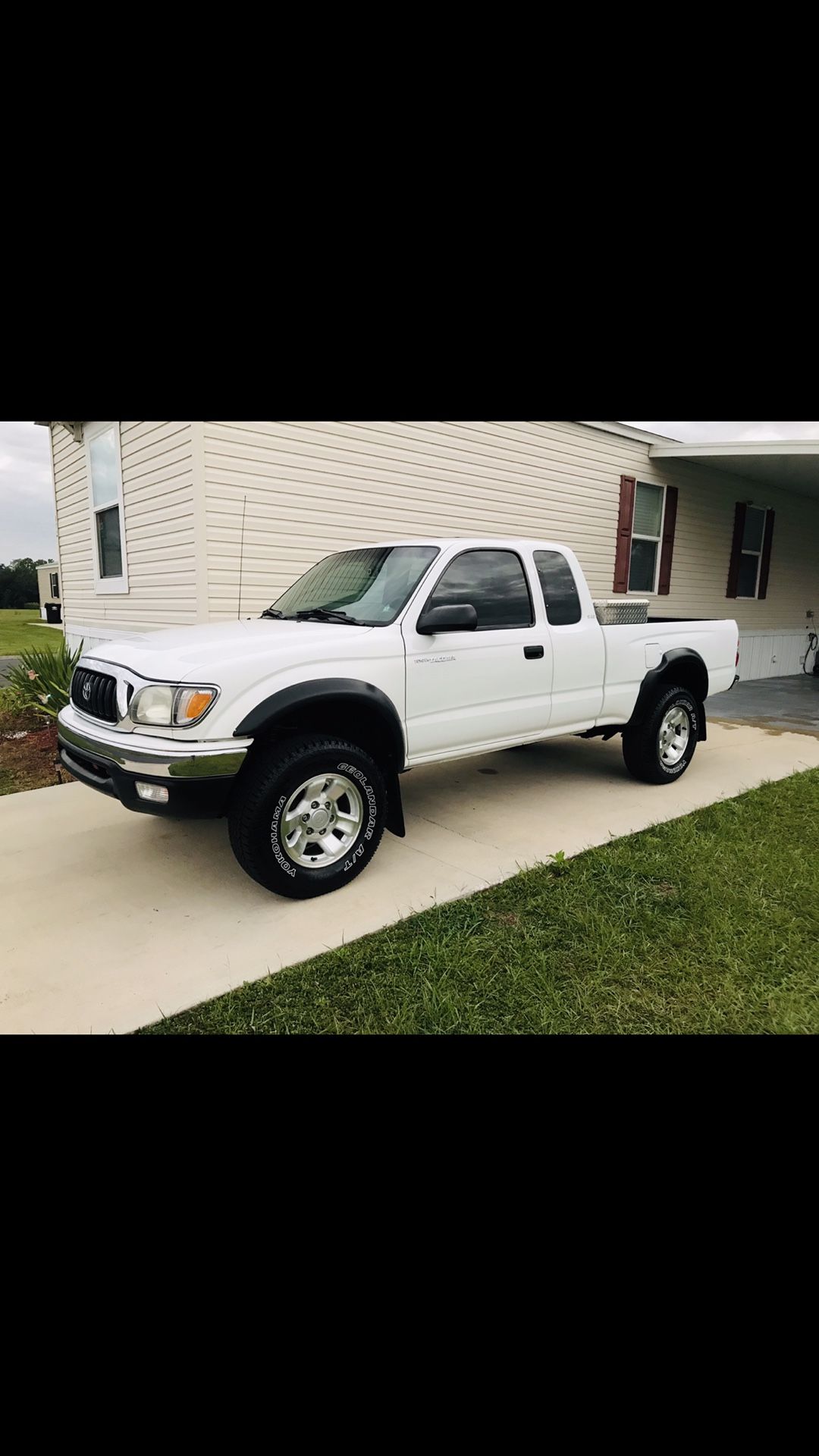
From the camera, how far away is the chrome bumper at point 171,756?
11.0 ft

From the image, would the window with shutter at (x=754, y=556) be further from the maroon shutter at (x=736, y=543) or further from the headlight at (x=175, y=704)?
the headlight at (x=175, y=704)

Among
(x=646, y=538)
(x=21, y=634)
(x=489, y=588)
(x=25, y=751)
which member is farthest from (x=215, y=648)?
(x=21, y=634)

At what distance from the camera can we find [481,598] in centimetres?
473

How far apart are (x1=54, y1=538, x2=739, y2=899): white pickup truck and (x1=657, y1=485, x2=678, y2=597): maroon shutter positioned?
5955mm

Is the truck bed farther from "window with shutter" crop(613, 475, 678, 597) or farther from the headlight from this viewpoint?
"window with shutter" crop(613, 475, 678, 597)

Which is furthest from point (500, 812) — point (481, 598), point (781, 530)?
point (781, 530)

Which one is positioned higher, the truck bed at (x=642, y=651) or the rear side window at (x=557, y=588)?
the rear side window at (x=557, y=588)

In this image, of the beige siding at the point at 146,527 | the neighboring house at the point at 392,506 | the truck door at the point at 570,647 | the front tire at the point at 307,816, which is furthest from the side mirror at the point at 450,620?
the beige siding at the point at 146,527

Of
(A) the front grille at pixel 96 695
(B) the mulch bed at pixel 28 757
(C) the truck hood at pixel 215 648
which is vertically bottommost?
(B) the mulch bed at pixel 28 757

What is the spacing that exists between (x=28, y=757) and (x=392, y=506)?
4.43 m

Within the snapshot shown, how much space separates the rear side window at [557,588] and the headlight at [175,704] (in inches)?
103

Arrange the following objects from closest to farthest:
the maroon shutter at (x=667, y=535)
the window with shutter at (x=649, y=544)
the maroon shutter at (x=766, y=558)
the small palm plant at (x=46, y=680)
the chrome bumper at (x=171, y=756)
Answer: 1. the chrome bumper at (x=171, y=756)
2. the small palm plant at (x=46, y=680)
3. the window with shutter at (x=649, y=544)
4. the maroon shutter at (x=667, y=535)
5. the maroon shutter at (x=766, y=558)

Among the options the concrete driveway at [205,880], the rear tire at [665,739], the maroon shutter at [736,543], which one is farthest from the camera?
the maroon shutter at [736,543]
